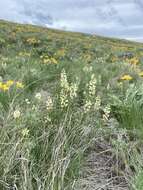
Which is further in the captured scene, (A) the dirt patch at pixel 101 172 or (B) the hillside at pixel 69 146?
(A) the dirt patch at pixel 101 172

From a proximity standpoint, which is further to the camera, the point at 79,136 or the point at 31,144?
the point at 79,136

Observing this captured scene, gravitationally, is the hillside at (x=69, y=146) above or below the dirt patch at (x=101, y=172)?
above

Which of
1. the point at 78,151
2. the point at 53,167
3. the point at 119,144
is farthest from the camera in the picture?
the point at 119,144

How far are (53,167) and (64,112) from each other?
32.9 inches

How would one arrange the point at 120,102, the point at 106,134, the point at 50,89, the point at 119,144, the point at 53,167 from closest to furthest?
the point at 53,167 → the point at 119,144 → the point at 106,134 → the point at 120,102 → the point at 50,89

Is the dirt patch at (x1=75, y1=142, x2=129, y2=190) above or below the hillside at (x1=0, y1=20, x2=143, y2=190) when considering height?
below

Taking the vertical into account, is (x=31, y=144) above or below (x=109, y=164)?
above

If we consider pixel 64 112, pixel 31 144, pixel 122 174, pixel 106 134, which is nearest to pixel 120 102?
pixel 106 134

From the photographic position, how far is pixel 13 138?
3.64 metres

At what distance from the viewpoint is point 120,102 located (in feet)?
16.8

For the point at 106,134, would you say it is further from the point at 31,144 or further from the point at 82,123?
the point at 31,144

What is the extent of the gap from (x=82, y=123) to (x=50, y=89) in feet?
7.26

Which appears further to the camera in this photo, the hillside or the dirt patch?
the dirt patch

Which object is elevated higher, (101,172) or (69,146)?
(69,146)
